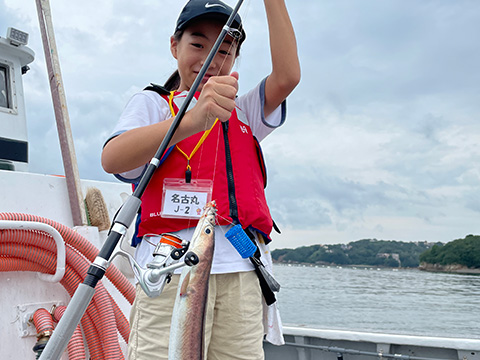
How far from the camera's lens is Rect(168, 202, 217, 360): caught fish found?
4.31 ft

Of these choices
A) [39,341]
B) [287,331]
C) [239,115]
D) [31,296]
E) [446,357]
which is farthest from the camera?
[287,331]

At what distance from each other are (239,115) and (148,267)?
912 mm

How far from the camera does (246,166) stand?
1885 mm

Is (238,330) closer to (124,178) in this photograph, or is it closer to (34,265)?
(124,178)

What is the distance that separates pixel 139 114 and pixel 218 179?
0.41 meters

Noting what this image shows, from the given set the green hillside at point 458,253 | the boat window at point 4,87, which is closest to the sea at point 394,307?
the green hillside at point 458,253

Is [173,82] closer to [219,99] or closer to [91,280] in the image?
[219,99]

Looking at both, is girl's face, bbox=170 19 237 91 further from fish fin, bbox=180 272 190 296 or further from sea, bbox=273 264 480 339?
sea, bbox=273 264 480 339

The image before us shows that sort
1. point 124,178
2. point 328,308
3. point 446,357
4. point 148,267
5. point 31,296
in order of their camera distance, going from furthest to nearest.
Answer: point 328,308 < point 446,357 < point 31,296 < point 124,178 < point 148,267

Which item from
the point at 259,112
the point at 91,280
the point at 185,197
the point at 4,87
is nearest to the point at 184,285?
the point at 91,280

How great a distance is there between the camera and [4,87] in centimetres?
518

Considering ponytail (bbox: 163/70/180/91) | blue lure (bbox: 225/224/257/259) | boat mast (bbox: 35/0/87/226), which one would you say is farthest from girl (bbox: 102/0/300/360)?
boat mast (bbox: 35/0/87/226)

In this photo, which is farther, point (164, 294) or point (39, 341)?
point (39, 341)

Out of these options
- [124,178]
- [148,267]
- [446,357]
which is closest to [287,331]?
[446,357]
